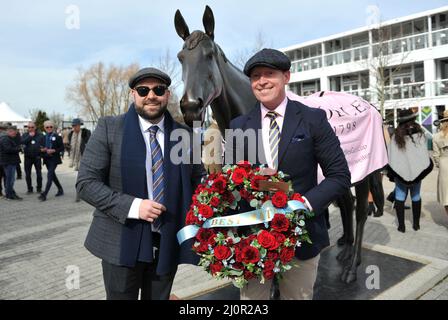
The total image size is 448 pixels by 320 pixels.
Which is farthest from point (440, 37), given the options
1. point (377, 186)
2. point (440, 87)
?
point (377, 186)

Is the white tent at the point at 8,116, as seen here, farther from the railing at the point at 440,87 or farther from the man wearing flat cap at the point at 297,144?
the railing at the point at 440,87

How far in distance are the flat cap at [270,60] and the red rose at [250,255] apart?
1.00m

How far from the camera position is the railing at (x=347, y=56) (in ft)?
95.3

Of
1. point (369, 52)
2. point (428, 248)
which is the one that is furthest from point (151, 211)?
point (369, 52)

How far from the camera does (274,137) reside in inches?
83.0

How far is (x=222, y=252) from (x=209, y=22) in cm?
A: 208

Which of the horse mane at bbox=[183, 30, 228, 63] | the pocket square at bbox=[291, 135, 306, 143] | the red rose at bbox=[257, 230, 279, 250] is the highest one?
the horse mane at bbox=[183, 30, 228, 63]

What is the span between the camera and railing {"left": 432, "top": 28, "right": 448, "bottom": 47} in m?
25.0

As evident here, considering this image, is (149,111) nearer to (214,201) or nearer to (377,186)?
(214,201)

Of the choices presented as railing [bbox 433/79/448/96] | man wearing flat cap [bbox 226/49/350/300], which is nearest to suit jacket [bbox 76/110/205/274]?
man wearing flat cap [bbox 226/49/350/300]

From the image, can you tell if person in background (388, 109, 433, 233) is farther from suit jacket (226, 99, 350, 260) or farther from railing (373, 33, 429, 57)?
railing (373, 33, 429, 57)

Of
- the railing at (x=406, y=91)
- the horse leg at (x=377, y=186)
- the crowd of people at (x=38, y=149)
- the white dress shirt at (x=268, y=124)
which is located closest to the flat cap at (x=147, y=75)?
the white dress shirt at (x=268, y=124)

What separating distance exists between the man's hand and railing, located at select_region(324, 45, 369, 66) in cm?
2954

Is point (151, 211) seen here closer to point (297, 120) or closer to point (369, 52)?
point (297, 120)
